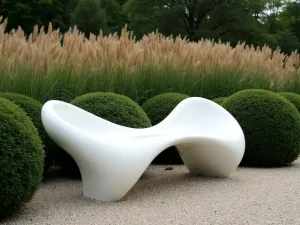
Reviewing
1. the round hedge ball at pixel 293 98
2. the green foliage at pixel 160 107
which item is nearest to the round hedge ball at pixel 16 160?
the green foliage at pixel 160 107

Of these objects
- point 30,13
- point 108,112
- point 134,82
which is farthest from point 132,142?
point 30,13

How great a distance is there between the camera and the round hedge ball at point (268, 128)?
488cm

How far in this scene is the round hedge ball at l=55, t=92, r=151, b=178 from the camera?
148 inches

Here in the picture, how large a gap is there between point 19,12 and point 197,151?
25823mm

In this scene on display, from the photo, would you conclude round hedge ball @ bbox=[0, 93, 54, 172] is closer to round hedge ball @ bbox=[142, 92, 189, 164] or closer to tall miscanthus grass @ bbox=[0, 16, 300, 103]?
tall miscanthus grass @ bbox=[0, 16, 300, 103]

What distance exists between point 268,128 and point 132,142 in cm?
227

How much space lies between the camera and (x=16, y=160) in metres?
2.45

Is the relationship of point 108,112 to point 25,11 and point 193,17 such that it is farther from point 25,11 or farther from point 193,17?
point 193,17

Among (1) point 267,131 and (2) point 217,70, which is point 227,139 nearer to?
(1) point 267,131

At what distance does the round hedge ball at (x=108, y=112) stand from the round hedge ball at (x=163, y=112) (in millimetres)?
859

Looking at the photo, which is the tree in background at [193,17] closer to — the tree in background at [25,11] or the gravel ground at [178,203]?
the tree in background at [25,11]

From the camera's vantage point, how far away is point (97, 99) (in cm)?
386

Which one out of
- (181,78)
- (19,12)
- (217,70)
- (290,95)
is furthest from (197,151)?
(19,12)

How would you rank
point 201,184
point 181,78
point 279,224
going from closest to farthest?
point 279,224
point 201,184
point 181,78
